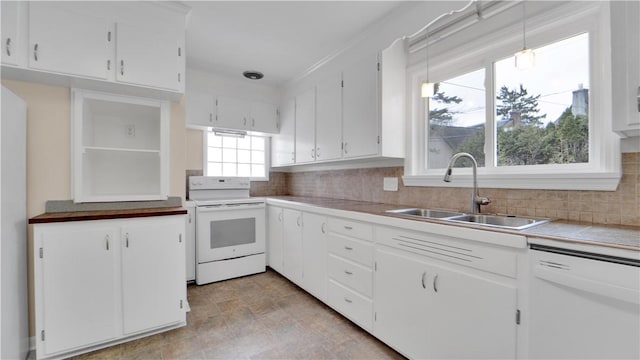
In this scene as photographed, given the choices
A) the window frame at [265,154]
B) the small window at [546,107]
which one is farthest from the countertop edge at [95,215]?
the small window at [546,107]

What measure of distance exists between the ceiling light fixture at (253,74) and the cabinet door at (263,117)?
0.32m

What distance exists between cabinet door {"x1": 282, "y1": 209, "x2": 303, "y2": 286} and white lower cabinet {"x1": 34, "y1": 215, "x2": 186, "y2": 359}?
3.48ft

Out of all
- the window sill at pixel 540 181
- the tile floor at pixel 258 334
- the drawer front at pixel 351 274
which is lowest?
the tile floor at pixel 258 334

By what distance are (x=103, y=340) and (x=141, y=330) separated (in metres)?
0.21

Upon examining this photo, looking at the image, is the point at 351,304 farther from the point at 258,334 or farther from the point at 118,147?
the point at 118,147

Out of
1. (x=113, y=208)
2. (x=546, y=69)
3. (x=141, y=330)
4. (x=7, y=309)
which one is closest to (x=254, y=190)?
(x=113, y=208)

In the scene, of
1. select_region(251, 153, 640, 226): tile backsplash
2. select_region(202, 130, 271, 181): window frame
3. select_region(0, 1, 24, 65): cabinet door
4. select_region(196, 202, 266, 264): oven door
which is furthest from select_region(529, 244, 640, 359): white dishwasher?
select_region(202, 130, 271, 181): window frame

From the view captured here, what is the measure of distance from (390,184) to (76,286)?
2.46 m

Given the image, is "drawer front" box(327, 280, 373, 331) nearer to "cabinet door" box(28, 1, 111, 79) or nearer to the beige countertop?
the beige countertop

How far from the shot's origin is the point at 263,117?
3736 millimetres

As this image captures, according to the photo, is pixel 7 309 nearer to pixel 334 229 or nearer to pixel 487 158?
pixel 334 229

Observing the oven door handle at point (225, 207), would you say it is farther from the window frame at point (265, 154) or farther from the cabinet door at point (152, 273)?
the cabinet door at point (152, 273)

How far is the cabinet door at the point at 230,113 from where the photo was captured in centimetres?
343

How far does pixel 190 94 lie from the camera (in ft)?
10.7
